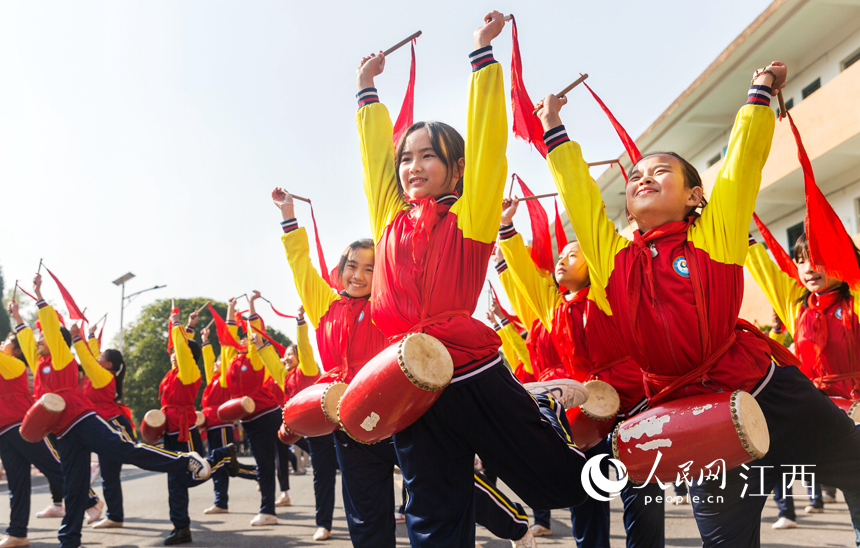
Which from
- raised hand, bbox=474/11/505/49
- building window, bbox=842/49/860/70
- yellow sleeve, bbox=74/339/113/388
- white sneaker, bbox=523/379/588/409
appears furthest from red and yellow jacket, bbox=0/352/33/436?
building window, bbox=842/49/860/70

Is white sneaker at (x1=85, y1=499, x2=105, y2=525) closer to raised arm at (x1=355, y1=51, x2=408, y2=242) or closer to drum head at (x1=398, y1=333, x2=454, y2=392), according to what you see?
raised arm at (x1=355, y1=51, x2=408, y2=242)

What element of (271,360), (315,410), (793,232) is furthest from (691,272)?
(793,232)

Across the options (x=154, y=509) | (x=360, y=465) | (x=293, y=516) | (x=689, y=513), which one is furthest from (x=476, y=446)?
(x=154, y=509)

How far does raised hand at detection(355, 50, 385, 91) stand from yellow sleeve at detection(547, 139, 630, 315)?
0.81 metres

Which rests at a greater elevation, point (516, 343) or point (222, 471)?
point (516, 343)

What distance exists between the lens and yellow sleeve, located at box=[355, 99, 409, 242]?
2631mm

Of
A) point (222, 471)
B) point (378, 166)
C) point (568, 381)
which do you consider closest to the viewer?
point (378, 166)

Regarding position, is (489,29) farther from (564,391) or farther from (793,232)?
(793,232)

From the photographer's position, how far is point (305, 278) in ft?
12.7

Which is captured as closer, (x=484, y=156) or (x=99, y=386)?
(x=484, y=156)

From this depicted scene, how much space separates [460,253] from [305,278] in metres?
1.82

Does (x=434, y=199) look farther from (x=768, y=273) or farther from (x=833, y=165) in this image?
(x=833, y=165)

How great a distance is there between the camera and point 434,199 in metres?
2.46

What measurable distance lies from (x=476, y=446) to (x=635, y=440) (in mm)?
545
